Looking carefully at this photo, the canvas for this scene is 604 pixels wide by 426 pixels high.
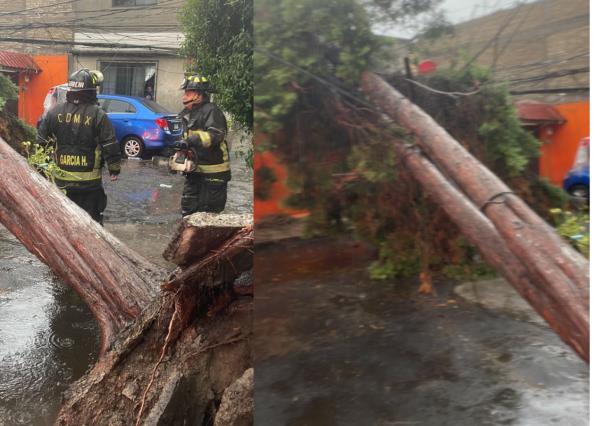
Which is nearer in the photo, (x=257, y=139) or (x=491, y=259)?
(x=491, y=259)

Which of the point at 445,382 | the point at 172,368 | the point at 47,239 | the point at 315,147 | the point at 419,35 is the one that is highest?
the point at 419,35

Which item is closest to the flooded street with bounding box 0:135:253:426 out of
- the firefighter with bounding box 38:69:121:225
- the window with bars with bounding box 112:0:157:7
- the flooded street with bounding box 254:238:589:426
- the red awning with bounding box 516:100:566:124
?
the firefighter with bounding box 38:69:121:225

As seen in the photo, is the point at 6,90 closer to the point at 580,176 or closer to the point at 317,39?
the point at 317,39

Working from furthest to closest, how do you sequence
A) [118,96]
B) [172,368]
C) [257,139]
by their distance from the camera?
[118,96] < [172,368] < [257,139]

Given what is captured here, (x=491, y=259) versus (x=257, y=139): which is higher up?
(x=257, y=139)

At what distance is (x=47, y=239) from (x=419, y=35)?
2482mm

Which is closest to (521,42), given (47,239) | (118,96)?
(47,239)

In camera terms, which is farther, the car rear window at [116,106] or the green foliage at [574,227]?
the car rear window at [116,106]

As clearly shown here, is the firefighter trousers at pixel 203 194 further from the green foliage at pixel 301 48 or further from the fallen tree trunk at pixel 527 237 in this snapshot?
the fallen tree trunk at pixel 527 237

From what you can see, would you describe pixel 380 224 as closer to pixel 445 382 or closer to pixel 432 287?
pixel 432 287

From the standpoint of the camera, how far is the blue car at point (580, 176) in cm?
83

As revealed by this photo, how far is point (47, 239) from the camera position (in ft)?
9.54

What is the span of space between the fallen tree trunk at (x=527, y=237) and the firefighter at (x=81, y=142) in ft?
12.1

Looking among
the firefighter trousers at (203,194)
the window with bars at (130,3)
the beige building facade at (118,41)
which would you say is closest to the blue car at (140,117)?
the beige building facade at (118,41)
